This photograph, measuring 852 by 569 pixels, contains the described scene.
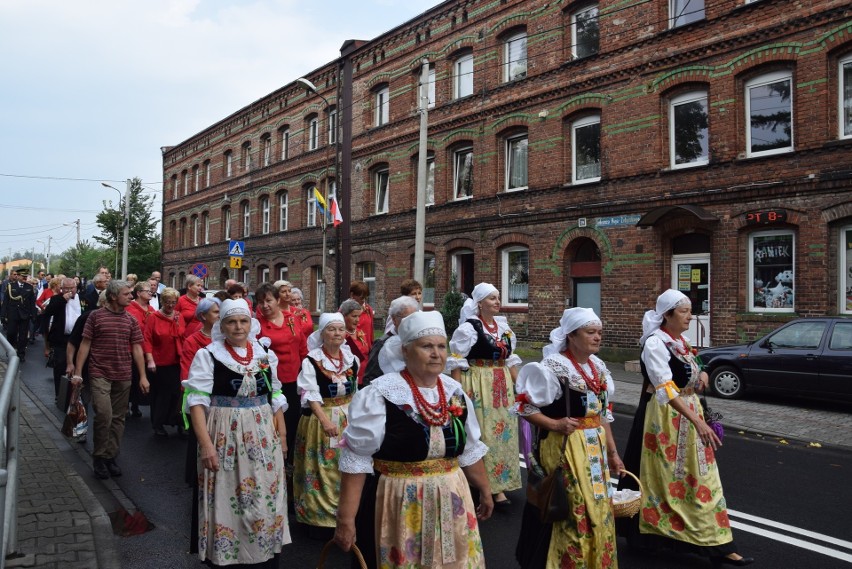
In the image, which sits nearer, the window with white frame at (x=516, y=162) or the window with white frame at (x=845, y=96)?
the window with white frame at (x=845, y=96)

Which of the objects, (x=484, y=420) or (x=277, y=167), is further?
(x=277, y=167)

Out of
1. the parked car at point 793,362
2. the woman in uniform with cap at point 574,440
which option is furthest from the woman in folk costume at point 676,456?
the parked car at point 793,362

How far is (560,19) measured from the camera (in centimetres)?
1848

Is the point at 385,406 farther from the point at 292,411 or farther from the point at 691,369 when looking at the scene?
the point at 292,411

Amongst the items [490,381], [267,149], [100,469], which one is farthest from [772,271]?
[267,149]

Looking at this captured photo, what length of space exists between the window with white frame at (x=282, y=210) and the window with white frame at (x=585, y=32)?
17033 millimetres

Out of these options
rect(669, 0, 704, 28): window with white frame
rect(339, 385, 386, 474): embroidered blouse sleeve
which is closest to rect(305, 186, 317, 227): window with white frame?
rect(669, 0, 704, 28): window with white frame

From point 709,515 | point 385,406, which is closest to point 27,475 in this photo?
point 385,406

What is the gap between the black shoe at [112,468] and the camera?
22.3 ft

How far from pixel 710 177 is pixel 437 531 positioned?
1411cm

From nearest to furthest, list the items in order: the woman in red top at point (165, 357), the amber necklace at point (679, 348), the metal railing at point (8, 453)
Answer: the metal railing at point (8, 453) < the amber necklace at point (679, 348) < the woman in red top at point (165, 357)

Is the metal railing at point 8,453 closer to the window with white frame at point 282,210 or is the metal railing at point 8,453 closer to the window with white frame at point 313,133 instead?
the window with white frame at point 313,133

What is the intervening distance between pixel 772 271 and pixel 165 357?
479 inches

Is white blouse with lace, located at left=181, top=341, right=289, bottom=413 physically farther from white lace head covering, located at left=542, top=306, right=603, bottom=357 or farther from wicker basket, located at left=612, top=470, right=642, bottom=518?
wicker basket, located at left=612, top=470, right=642, bottom=518
